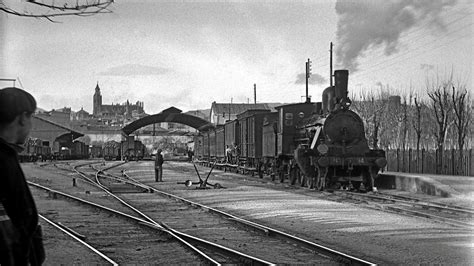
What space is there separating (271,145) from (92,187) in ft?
27.1

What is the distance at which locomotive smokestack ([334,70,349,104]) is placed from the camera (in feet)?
62.7

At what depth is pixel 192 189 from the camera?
22000 mm

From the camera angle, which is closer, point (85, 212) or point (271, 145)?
point (85, 212)

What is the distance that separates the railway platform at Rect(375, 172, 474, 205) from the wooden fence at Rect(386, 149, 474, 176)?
6.17m

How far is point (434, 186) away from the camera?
66.8 feet

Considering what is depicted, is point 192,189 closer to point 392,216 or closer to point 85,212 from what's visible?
point 85,212

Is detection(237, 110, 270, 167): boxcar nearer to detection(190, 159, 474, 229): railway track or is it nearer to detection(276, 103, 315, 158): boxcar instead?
detection(276, 103, 315, 158): boxcar

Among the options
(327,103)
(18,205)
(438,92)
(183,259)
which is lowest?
(183,259)

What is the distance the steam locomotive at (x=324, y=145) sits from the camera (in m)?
19.6

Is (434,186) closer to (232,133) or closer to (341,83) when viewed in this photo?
(341,83)

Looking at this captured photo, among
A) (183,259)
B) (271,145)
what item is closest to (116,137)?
(271,145)

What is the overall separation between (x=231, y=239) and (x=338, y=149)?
1071 centimetres

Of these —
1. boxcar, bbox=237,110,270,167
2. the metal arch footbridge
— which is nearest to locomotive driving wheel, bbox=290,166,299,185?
boxcar, bbox=237,110,270,167

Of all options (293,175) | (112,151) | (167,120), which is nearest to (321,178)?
Result: (293,175)
